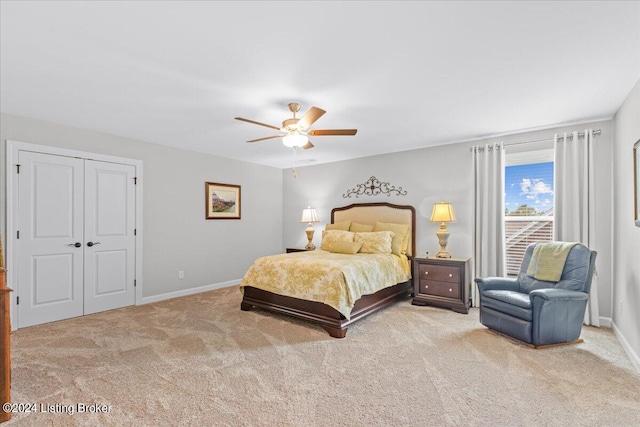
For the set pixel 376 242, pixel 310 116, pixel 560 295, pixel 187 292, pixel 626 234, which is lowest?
pixel 187 292

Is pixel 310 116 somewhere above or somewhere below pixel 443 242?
above

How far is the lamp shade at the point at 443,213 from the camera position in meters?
4.53

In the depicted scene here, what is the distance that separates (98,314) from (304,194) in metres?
4.01

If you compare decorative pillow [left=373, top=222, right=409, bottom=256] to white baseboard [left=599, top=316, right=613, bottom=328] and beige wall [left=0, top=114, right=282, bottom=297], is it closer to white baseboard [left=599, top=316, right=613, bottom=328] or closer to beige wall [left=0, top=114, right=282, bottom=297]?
white baseboard [left=599, top=316, right=613, bottom=328]

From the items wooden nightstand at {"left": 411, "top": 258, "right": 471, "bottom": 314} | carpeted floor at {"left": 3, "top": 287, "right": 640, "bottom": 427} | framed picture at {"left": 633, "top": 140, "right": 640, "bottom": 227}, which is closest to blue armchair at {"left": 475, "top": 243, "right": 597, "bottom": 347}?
carpeted floor at {"left": 3, "top": 287, "right": 640, "bottom": 427}

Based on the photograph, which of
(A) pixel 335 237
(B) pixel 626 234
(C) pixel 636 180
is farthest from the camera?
(A) pixel 335 237

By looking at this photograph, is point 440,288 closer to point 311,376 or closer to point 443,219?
point 443,219

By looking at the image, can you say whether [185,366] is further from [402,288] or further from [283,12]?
[402,288]

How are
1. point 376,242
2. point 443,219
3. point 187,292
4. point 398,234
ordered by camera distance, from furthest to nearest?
point 187,292, point 398,234, point 376,242, point 443,219

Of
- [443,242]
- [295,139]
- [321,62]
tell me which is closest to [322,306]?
[295,139]

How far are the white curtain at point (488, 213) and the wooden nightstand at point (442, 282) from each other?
25 centimetres

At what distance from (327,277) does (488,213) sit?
254 centimetres

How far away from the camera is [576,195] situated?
12.4 ft

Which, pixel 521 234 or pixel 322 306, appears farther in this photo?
pixel 521 234
